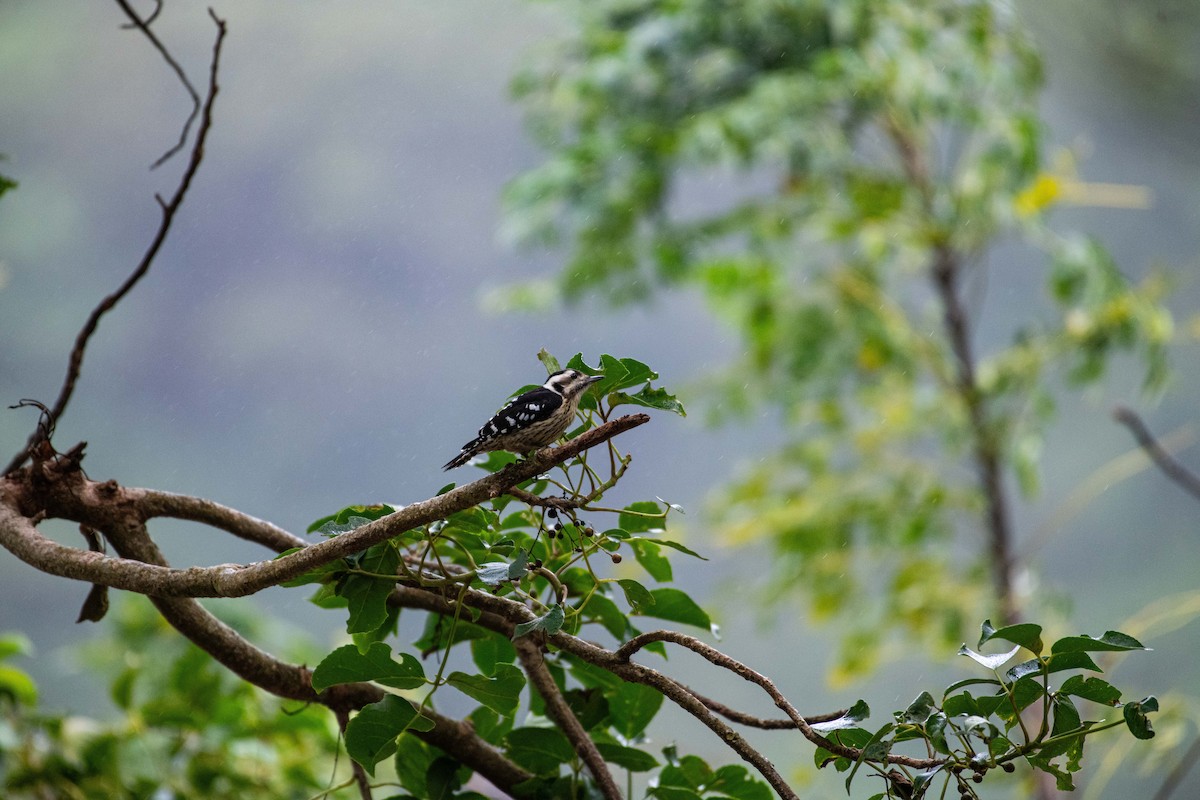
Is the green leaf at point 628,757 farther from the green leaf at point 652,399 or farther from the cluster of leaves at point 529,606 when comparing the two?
the green leaf at point 652,399

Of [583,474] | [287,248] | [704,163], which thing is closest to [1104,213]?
[704,163]

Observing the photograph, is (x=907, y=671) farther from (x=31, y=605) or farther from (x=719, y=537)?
(x=31, y=605)

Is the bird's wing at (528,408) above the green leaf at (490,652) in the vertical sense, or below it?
above

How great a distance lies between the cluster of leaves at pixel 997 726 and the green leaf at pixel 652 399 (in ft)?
0.65

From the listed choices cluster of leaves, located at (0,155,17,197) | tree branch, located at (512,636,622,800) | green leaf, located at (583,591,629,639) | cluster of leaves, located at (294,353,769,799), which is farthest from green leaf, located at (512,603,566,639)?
cluster of leaves, located at (0,155,17,197)

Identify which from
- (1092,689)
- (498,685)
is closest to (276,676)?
(498,685)

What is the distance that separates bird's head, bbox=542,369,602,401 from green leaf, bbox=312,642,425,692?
0.64 feet

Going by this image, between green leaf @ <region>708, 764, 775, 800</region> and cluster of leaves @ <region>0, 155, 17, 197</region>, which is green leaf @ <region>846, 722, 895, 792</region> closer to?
green leaf @ <region>708, 764, 775, 800</region>

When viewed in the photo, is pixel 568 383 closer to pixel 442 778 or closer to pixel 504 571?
pixel 504 571

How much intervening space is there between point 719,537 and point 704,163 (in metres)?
1.03

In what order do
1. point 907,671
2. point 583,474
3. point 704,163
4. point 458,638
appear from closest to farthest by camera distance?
1. point 583,474
2. point 458,638
3. point 704,163
4. point 907,671

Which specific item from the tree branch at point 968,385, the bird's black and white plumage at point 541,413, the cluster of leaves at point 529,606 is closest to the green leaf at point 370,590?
the cluster of leaves at point 529,606

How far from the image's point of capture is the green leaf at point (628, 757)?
79 cm

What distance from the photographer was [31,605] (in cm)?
403
